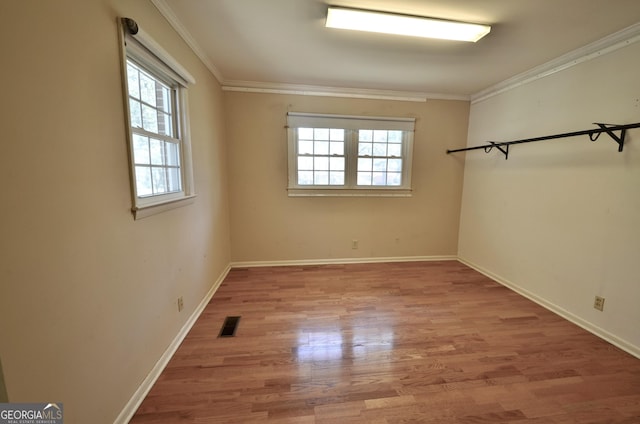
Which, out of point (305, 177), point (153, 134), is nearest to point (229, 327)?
point (153, 134)

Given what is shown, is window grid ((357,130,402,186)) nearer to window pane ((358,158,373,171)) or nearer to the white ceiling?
window pane ((358,158,373,171))

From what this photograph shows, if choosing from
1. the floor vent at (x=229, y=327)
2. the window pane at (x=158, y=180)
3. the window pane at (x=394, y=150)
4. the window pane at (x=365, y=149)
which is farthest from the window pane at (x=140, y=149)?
the window pane at (x=394, y=150)

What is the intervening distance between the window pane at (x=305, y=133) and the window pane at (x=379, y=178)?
1072 mm

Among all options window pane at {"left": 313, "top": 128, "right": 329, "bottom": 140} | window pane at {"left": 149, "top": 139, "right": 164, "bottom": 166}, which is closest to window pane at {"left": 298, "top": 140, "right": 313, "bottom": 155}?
window pane at {"left": 313, "top": 128, "right": 329, "bottom": 140}

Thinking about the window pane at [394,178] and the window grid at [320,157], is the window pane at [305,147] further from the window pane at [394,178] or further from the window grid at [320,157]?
the window pane at [394,178]

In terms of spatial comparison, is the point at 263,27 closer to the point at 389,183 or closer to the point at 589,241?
the point at 389,183

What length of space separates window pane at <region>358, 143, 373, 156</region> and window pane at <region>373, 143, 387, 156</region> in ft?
0.20

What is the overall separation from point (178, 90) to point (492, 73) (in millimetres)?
3209

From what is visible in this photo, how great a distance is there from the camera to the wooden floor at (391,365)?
1.43 meters

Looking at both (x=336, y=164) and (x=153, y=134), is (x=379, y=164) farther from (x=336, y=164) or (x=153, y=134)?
(x=153, y=134)

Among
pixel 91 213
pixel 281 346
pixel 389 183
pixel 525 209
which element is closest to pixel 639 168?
pixel 525 209

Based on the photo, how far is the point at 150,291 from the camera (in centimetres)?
162

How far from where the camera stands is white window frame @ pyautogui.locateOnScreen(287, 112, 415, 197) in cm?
335

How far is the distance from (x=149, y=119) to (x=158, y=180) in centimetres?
42
